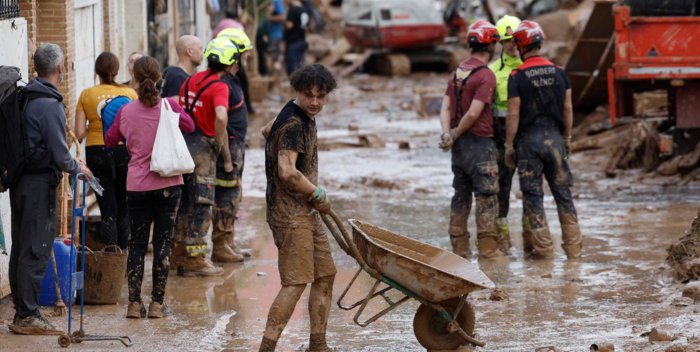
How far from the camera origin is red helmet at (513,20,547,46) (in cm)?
748

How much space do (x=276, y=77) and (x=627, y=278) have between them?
51.3 feet

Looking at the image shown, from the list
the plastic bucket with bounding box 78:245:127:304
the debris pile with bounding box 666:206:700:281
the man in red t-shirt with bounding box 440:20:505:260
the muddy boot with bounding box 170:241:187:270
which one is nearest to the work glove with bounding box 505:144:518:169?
the man in red t-shirt with bounding box 440:20:505:260

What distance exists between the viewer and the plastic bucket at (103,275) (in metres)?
6.15

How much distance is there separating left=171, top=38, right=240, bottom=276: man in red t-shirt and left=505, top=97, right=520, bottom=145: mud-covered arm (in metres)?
2.48

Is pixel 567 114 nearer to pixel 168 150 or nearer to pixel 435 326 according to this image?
pixel 435 326

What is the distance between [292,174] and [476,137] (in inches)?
123

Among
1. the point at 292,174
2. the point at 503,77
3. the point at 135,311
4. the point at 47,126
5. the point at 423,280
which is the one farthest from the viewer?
the point at 503,77

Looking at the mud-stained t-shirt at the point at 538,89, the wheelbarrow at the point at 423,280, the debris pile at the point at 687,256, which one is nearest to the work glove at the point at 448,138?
the mud-stained t-shirt at the point at 538,89

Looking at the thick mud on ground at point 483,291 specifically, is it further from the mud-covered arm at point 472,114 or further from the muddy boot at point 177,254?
the mud-covered arm at point 472,114

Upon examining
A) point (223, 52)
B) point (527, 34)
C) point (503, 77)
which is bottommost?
point (503, 77)

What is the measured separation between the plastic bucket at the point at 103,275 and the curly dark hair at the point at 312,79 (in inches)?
86.8

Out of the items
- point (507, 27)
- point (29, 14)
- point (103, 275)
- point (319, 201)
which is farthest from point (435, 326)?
point (29, 14)

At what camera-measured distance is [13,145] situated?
5.18m

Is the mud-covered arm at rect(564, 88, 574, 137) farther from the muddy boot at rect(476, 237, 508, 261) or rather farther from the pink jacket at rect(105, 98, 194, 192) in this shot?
the pink jacket at rect(105, 98, 194, 192)
